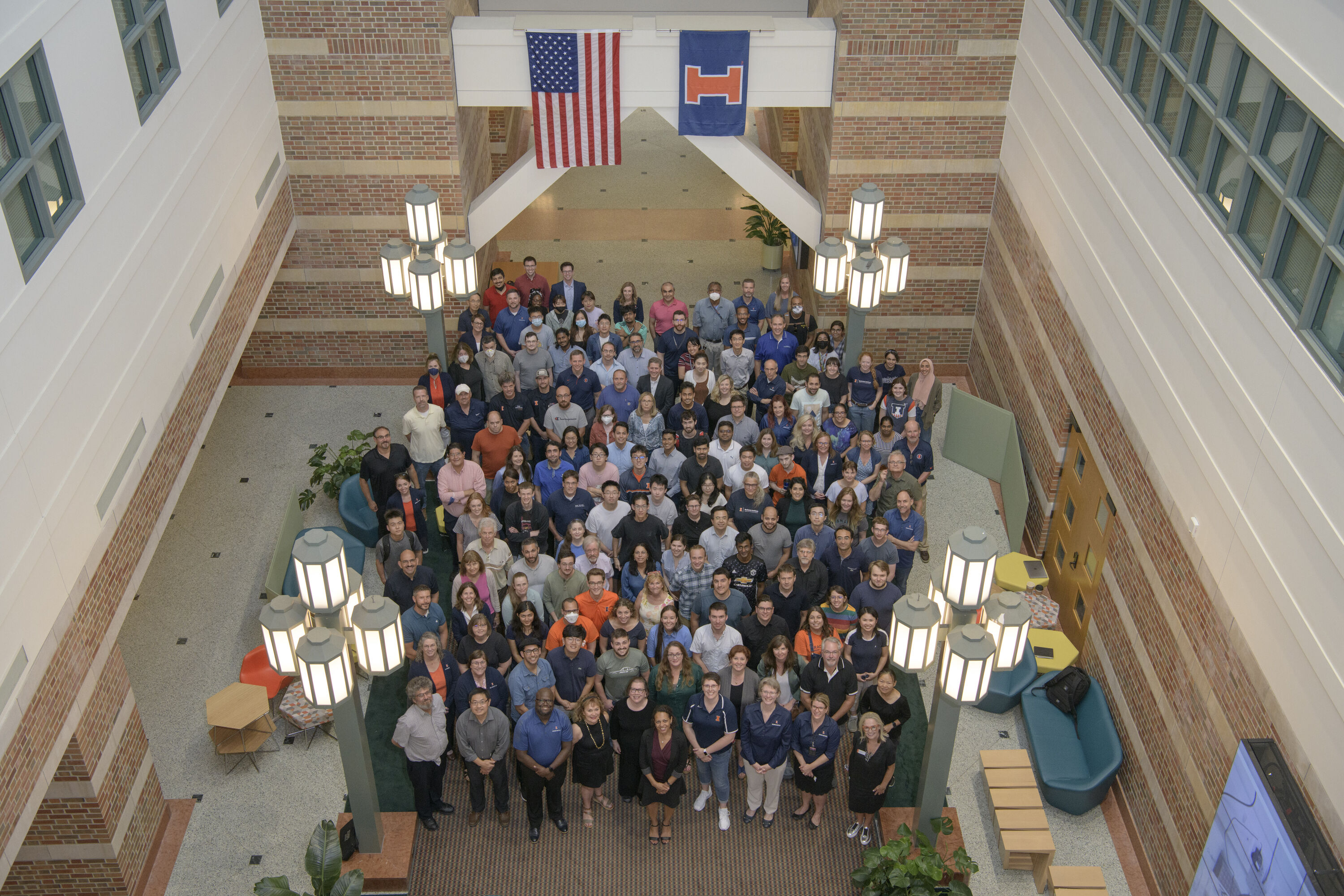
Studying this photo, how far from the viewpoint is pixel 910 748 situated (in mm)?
11422

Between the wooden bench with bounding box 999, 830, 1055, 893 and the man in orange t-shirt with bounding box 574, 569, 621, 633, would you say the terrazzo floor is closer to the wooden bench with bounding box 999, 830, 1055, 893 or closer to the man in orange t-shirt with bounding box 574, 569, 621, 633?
the wooden bench with bounding box 999, 830, 1055, 893

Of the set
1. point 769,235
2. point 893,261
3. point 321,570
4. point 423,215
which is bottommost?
point 769,235

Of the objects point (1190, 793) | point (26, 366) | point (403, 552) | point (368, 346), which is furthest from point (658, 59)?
point (1190, 793)

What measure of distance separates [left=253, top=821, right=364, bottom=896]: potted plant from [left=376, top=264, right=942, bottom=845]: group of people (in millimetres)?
868

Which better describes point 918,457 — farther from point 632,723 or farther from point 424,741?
point 424,741

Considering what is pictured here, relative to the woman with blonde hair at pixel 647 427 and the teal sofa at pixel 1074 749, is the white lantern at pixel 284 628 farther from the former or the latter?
the teal sofa at pixel 1074 749

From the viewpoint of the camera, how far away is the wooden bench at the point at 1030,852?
33.1 ft

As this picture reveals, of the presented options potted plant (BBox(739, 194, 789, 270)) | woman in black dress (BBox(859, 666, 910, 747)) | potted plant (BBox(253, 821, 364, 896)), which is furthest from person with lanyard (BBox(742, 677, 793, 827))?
potted plant (BBox(739, 194, 789, 270))

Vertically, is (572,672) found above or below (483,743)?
above

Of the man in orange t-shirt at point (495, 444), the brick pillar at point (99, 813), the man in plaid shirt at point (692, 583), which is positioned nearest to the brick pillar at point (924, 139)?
the man in orange t-shirt at point (495, 444)

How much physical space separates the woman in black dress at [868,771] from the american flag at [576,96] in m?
8.08

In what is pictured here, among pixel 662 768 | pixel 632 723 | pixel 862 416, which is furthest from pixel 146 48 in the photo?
pixel 862 416

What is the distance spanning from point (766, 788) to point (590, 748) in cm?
162

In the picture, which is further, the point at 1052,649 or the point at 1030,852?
the point at 1052,649
